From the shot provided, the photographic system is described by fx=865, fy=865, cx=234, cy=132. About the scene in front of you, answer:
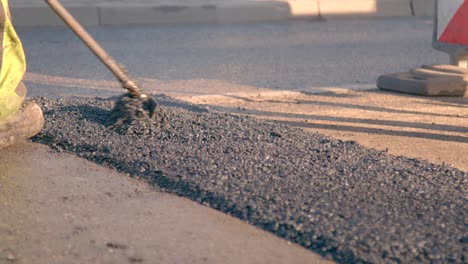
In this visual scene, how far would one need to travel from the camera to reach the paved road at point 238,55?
28.7ft

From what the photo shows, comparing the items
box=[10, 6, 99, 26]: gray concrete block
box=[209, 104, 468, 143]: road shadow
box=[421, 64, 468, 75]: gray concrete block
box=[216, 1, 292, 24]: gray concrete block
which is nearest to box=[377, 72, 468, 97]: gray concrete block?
box=[421, 64, 468, 75]: gray concrete block

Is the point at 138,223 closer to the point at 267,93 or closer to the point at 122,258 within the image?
the point at 122,258

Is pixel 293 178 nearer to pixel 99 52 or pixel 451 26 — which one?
pixel 99 52

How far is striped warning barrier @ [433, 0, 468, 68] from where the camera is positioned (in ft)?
23.9

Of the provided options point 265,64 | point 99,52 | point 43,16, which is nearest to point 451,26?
point 265,64

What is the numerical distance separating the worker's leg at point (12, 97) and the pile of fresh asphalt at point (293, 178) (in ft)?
0.72

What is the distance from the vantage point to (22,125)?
5.43 meters

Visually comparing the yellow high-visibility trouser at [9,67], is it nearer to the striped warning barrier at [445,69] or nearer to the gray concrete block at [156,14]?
the striped warning barrier at [445,69]

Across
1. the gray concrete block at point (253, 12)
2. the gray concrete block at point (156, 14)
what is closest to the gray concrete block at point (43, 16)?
the gray concrete block at point (156, 14)

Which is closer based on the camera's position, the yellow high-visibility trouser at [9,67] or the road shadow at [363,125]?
the yellow high-visibility trouser at [9,67]

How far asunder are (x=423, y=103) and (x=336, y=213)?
387 cm

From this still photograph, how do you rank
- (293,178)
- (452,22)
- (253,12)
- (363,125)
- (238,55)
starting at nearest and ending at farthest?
(293,178), (363,125), (452,22), (238,55), (253,12)

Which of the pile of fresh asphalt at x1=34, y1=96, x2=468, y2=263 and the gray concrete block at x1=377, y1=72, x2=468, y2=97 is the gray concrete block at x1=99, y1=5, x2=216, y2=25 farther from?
the pile of fresh asphalt at x1=34, y1=96, x2=468, y2=263

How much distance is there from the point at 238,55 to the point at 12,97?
16.8ft
